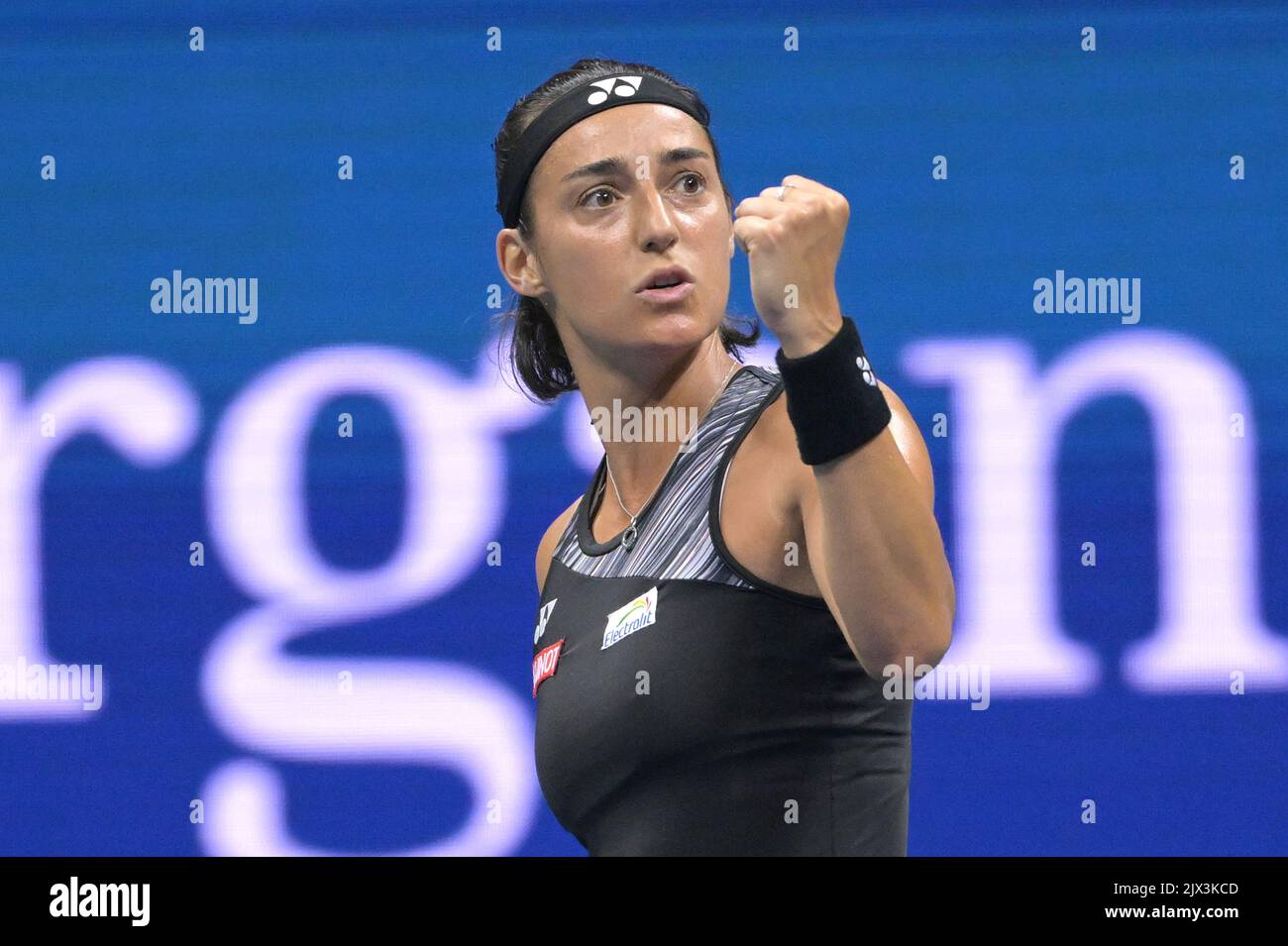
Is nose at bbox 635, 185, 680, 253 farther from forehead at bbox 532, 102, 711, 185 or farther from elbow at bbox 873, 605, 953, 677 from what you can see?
elbow at bbox 873, 605, 953, 677

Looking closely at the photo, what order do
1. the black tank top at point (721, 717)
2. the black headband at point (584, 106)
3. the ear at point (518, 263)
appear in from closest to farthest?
1. the black tank top at point (721, 717)
2. the black headband at point (584, 106)
3. the ear at point (518, 263)

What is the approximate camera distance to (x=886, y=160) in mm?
3396

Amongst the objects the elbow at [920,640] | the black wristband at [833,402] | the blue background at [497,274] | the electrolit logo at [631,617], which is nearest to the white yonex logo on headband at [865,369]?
the black wristband at [833,402]

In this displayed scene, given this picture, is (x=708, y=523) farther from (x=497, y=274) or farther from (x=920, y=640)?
(x=497, y=274)

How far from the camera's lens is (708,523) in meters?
1.59

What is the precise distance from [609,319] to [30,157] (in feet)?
7.40

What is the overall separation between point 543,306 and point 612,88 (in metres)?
0.40

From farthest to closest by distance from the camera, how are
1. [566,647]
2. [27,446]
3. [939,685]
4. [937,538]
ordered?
[27,446] < [939,685] < [566,647] < [937,538]

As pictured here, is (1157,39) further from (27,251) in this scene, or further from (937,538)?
(27,251)

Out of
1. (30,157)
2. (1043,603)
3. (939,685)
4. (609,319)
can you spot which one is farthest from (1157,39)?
(30,157)

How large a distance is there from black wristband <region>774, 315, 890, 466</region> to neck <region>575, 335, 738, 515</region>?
1.52 ft

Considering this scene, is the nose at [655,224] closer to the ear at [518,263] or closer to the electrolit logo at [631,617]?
the ear at [518,263]

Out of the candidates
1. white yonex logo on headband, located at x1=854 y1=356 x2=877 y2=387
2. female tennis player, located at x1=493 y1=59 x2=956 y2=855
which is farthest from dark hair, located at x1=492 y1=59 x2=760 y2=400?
white yonex logo on headband, located at x1=854 y1=356 x2=877 y2=387

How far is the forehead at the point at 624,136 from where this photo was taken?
6.03 ft
